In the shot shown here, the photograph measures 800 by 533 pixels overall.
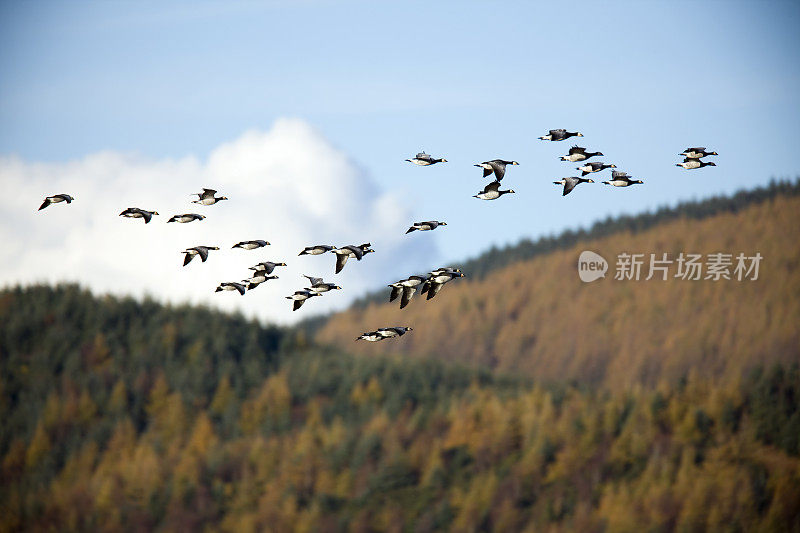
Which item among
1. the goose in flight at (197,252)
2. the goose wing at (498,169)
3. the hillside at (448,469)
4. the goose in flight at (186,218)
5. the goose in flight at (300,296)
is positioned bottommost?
the hillside at (448,469)

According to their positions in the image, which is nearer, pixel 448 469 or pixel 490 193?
pixel 490 193

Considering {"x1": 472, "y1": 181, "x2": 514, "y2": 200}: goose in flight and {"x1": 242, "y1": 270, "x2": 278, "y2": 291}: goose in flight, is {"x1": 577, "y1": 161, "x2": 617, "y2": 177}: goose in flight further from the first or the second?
{"x1": 242, "y1": 270, "x2": 278, "y2": 291}: goose in flight

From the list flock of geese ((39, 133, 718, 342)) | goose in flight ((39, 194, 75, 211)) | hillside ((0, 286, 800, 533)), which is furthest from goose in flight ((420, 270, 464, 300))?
hillside ((0, 286, 800, 533))

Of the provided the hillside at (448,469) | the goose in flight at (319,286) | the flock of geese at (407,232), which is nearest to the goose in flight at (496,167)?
the flock of geese at (407,232)

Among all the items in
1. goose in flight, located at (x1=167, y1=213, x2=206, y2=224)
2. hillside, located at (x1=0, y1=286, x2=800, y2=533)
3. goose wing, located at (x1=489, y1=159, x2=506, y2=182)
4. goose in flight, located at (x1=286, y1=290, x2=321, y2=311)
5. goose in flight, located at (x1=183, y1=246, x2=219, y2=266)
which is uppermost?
goose wing, located at (x1=489, y1=159, x2=506, y2=182)

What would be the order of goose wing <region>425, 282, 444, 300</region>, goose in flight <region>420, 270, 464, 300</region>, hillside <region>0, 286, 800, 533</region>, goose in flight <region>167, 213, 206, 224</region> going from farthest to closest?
hillside <region>0, 286, 800, 533</region> < goose in flight <region>167, 213, 206, 224</region> < goose wing <region>425, 282, 444, 300</region> < goose in flight <region>420, 270, 464, 300</region>

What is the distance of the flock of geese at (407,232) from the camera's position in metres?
54.9

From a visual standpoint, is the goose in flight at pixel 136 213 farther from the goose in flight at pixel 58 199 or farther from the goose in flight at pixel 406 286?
the goose in flight at pixel 406 286

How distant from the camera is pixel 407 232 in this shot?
54406mm

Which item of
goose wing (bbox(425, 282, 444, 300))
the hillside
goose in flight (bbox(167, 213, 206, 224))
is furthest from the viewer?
the hillside

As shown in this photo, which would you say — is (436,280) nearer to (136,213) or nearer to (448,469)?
(136,213)

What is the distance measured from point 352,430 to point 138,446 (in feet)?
117

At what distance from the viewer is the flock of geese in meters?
54.9

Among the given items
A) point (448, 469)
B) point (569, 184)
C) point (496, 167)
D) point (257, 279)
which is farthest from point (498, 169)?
point (448, 469)
